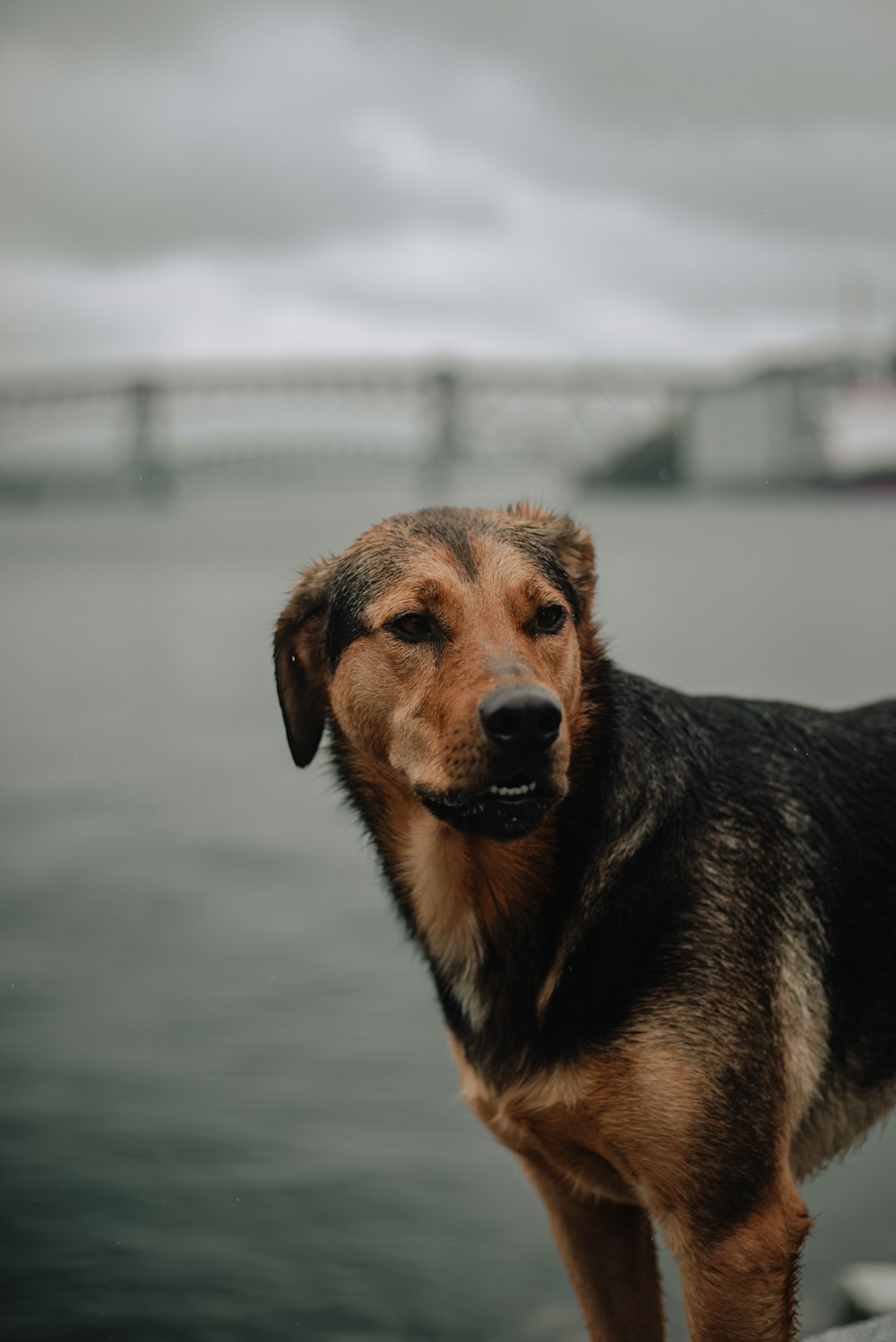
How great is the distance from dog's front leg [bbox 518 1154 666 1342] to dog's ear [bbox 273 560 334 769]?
1.63 m

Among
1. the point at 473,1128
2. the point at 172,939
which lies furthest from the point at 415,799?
the point at 172,939

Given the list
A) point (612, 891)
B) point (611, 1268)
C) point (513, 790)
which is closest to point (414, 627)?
point (513, 790)

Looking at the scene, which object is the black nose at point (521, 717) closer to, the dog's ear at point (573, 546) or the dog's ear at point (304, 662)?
the dog's ear at point (573, 546)

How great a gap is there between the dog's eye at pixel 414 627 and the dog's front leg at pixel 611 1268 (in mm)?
1837

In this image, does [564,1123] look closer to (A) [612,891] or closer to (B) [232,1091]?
(A) [612,891]

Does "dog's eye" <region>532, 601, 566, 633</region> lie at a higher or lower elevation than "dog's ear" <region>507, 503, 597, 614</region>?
lower

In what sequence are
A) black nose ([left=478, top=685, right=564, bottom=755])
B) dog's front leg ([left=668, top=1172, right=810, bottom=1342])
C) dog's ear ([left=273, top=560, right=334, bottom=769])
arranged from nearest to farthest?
black nose ([left=478, top=685, right=564, bottom=755]) < dog's front leg ([left=668, top=1172, right=810, bottom=1342]) < dog's ear ([left=273, top=560, right=334, bottom=769])

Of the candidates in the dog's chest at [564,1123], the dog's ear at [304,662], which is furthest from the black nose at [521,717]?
the dog's ear at [304,662]

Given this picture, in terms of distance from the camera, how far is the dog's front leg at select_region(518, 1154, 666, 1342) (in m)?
4.39

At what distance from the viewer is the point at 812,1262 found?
8.11 m

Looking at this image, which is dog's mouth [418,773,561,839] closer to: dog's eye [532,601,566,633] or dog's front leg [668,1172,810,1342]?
dog's eye [532,601,566,633]

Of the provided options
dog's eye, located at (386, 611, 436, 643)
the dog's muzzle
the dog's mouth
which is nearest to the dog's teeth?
the dog's mouth

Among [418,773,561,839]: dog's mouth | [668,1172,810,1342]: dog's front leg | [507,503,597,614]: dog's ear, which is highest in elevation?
[507,503,597,614]: dog's ear

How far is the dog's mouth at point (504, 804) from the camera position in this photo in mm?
3604
